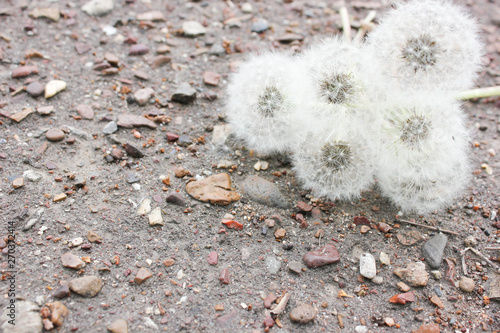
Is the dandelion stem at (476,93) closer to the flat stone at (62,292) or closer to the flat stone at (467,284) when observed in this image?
the flat stone at (467,284)

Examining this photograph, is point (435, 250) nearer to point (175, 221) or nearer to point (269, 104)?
point (269, 104)

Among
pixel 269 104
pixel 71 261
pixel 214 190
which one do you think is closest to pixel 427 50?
pixel 269 104

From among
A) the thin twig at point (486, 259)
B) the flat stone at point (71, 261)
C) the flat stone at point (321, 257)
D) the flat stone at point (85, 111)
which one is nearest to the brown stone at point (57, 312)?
the flat stone at point (71, 261)

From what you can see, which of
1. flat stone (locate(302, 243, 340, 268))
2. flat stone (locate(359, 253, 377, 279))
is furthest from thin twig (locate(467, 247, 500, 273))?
flat stone (locate(302, 243, 340, 268))

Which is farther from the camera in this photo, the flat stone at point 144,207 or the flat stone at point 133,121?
the flat stone at point 133,121

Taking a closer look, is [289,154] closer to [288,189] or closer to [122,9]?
[288,189]
